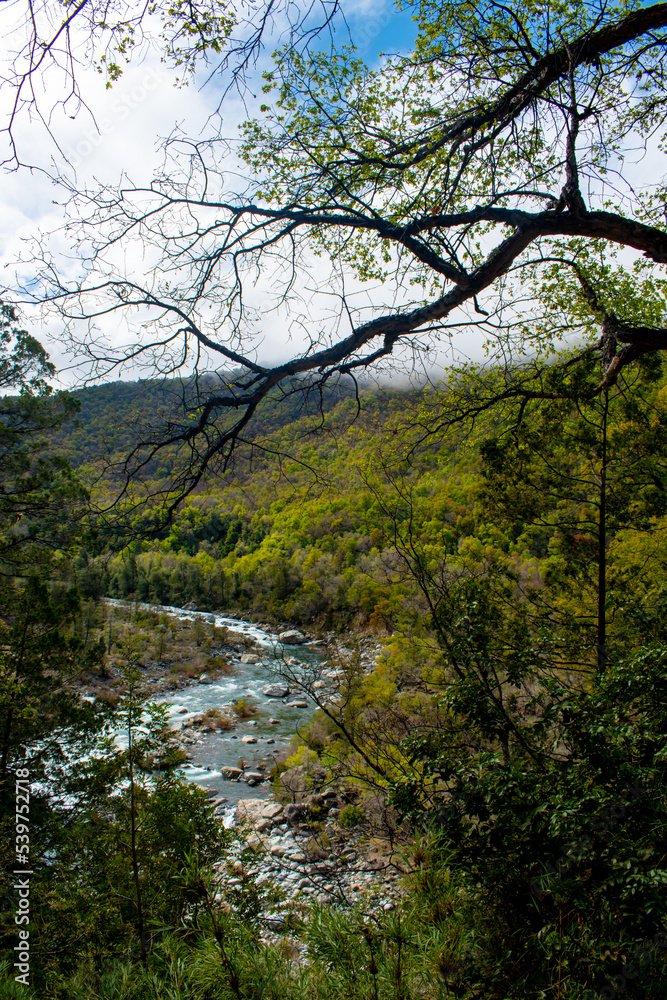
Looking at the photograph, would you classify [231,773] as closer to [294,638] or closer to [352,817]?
[352,817]

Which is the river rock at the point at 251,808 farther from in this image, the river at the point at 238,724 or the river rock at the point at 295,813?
the river rock at the point at 295,813

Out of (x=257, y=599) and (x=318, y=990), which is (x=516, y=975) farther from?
(x=257, y=599)

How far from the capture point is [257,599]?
43.8 m

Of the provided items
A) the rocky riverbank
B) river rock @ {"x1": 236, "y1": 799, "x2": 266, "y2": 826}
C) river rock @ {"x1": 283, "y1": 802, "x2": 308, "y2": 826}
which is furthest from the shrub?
river rock @ {"x1": 236, "y1": 799, "x2": 266, "y2": 826}

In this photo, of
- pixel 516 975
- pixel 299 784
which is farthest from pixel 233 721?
pixel 516 975

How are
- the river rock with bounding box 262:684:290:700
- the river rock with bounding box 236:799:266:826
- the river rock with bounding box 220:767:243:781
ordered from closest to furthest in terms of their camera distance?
the river rock with bounding box 236:799:266:826
the river rock with bounding box 220:767:243:781
the river rock with bounding box 262:684:290:700

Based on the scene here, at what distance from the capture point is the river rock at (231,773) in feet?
49.7

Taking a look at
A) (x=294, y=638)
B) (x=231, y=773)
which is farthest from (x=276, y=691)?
(x=294, y=638)

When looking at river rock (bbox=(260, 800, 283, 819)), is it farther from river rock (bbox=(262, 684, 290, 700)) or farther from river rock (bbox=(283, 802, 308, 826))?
river rock (bbox=(262, 684, 290, 700))

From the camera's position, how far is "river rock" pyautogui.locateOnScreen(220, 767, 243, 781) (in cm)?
1514

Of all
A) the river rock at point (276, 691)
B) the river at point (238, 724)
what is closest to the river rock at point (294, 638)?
the river at point (238, 724)

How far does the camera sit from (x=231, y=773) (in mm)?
15227

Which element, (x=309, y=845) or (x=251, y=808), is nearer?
(x=309, y=845)

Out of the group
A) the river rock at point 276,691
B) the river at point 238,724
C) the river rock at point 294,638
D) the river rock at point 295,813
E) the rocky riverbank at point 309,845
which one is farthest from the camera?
the river rock at point 294,638
